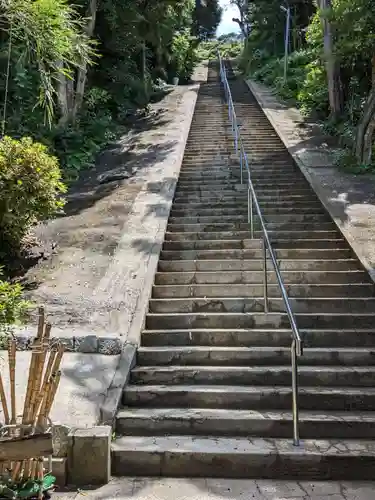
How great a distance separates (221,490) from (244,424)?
2.39 ft

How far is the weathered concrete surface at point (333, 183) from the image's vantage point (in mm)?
7488

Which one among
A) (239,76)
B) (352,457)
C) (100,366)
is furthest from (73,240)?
(239,76)

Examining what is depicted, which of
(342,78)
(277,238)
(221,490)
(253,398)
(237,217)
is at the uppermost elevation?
(342,78)

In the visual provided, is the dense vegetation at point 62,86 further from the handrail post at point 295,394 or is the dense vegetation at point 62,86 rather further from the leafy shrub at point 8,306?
the handrail post at point 295,394

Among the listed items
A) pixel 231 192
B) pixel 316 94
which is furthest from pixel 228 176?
pixel 316 94

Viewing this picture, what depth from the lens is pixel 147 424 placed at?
4543 mm

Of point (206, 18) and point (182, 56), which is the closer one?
point (182, 56)

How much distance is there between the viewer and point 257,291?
21.1ft

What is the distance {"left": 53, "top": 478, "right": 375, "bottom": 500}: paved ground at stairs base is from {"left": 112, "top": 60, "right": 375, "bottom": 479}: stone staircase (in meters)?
0.10

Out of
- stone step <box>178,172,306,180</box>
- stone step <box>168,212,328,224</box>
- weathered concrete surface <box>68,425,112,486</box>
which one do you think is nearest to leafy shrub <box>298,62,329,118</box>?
stone step <box>178,172,306,180</box>

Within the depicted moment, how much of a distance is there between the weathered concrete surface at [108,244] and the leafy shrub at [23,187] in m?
0.68

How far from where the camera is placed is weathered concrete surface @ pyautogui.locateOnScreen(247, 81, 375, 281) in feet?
24.6

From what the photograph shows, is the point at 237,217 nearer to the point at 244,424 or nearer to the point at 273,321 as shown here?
the point at 273,321

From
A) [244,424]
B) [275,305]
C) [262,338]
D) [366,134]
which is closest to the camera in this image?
[244,424]
